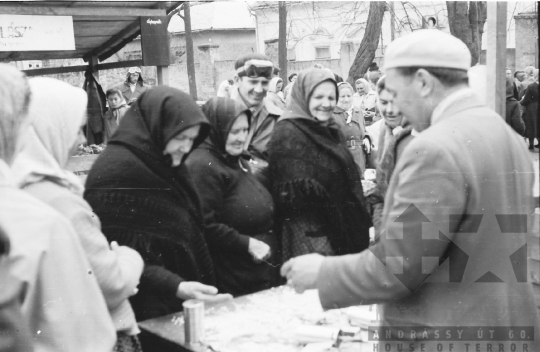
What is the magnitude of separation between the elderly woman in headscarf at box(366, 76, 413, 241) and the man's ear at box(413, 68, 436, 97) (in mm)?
477

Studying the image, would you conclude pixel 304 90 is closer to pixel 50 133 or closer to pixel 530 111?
pixel 530 111

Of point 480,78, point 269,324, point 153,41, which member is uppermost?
point 153,41

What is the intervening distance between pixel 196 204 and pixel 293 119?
628 millimetres

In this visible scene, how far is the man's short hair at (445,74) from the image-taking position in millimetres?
1475

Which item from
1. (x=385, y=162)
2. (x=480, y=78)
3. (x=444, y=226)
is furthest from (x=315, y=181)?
(x=444, y=226)

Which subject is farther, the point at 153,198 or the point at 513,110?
the point at 153,198

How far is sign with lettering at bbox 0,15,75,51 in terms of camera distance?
2.16 m

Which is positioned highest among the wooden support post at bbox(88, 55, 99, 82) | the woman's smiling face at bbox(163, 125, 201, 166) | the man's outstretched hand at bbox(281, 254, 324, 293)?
the wooden support post at bbox(88, 55, 99, 82)

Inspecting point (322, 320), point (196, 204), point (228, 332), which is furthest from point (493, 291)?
point (196, 204)

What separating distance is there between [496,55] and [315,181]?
935 millimetres

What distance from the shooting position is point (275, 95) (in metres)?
2.93

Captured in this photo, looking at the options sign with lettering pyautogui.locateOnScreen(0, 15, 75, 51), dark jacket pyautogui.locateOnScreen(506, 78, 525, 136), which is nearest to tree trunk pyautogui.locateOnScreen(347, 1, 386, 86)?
dark jacket pyautogui.locateOnScreen(506, 78, 525, 136)

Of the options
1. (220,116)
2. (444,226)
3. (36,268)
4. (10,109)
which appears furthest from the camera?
(220,116)

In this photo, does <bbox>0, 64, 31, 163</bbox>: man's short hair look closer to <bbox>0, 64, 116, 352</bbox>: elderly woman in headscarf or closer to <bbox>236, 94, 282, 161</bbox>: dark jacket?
<bbox>0, 64, 116, 352</bbox>: elderly woman in headscarf
